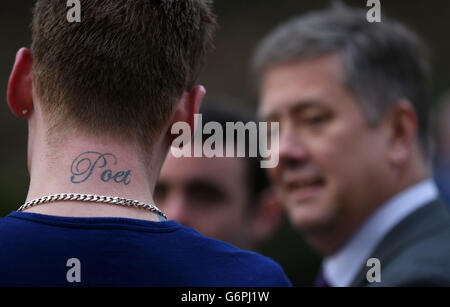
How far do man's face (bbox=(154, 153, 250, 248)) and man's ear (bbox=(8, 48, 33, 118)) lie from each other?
7.84 ft

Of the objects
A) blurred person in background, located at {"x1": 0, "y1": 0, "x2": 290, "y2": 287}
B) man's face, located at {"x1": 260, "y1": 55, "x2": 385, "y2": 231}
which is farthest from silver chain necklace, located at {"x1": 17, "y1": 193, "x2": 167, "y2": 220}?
man's face, located at {"x1": 260, "y1": 55, "x2": 385, "y2": 231}

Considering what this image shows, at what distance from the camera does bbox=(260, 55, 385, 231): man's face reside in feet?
11.0

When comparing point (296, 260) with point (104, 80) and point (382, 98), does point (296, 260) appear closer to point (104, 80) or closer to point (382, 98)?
point (382, 98)

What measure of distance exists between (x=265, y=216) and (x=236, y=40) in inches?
353

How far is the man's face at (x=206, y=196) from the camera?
402cm

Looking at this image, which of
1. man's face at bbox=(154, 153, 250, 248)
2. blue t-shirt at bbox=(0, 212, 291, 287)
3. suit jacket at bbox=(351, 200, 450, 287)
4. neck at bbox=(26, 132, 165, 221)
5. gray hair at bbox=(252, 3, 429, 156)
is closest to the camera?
blue t-shirt at bbox=(0, 212, 291, 287)

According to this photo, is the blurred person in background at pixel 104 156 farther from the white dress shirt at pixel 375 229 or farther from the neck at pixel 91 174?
the white dress shirt at pixel 375 229

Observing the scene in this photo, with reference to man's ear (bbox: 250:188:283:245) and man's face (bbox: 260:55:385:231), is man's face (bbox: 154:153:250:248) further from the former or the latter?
man's face (bbox: 260:55:385:231)

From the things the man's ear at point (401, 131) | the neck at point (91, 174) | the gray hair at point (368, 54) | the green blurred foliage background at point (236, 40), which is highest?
the green blurred foliage background at point (236, 40)

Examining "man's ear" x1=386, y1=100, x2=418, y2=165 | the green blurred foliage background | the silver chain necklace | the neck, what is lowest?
the silver chain necklace

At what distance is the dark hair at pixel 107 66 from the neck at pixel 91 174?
4 cm

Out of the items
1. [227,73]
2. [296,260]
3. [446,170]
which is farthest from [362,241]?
[227,73]

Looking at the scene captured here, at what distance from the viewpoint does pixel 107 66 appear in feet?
4.80

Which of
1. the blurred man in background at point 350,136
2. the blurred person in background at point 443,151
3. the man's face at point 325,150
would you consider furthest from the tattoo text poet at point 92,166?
the blurred person in background at point 443,151
